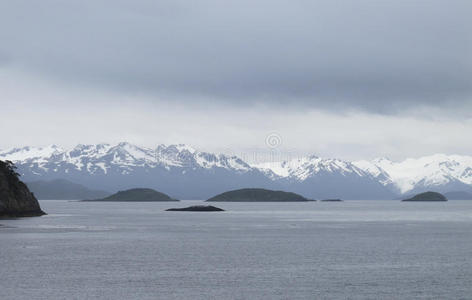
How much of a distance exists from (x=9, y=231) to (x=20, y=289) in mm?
92879

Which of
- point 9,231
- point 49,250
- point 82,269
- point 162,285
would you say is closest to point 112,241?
point 49,250

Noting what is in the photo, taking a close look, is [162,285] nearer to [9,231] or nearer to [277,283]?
[277,283]

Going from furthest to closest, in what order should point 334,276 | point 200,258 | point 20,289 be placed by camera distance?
point 200,258 → point 334,276 → point 20,289

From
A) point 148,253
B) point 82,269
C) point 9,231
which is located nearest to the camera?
point 82,269

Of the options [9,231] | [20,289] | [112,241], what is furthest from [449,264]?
[9,231]

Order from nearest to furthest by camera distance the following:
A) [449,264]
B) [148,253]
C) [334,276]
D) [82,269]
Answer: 1. [334,276]
2. [82,269]
3. [449,264]
4. [148,253]

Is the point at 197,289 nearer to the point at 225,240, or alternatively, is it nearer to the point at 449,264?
the point at 449,264

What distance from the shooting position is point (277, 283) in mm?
80938

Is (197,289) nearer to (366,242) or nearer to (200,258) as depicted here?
(200,258)

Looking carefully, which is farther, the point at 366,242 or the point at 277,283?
the point at 366,242

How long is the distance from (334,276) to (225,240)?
61048 mm

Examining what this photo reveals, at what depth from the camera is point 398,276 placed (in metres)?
86.0

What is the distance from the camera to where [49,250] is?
11962 centimetres

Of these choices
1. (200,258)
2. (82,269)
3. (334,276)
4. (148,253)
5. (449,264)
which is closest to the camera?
(334,276)
